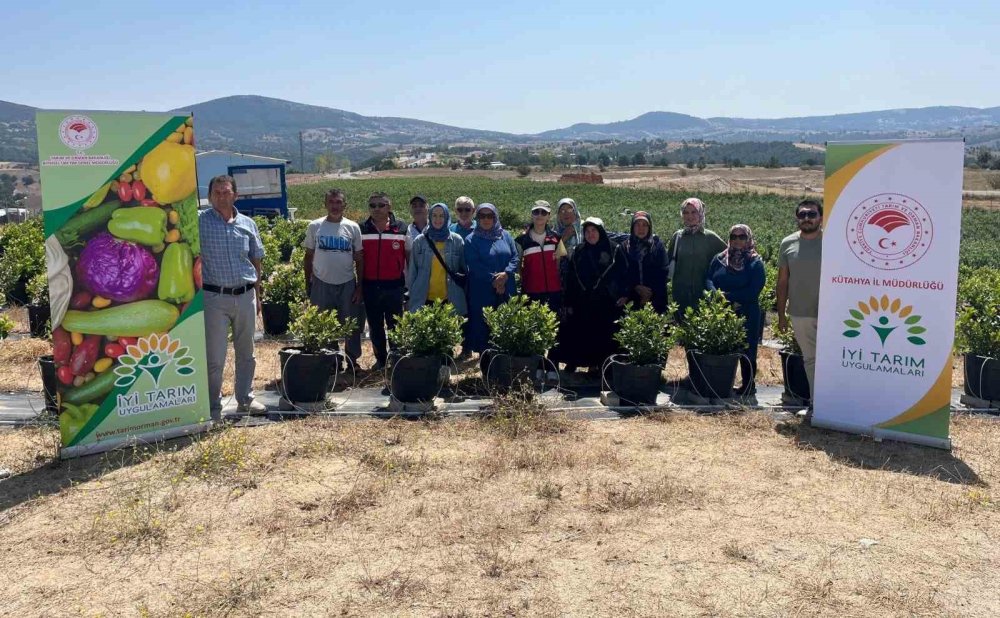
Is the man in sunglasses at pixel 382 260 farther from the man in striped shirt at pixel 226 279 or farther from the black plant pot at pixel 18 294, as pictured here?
the black plant pot at pixel 18 294

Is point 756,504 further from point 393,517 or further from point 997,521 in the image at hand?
point 393,517

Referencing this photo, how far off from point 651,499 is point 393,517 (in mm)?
1484

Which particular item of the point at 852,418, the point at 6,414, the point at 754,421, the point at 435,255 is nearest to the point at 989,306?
the point at 852,418

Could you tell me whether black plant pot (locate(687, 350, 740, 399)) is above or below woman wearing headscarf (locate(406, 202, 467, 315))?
below

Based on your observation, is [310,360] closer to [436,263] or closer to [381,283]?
[381,283]

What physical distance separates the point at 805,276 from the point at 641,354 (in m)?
1.40

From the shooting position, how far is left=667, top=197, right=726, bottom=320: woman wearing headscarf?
23.4 ft

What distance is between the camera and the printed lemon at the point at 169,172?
5.29 metres

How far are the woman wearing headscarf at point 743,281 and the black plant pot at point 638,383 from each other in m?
0.85

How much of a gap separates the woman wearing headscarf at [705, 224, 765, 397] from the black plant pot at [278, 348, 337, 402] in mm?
3400

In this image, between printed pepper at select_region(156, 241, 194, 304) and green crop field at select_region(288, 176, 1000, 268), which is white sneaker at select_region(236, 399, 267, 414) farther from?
green crop field at select_region(288, 176, 1000, 268)

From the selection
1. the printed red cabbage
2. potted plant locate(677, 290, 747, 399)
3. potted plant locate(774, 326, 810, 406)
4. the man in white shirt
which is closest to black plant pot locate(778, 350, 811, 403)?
potted plant locate(774, 326, 810, 406)

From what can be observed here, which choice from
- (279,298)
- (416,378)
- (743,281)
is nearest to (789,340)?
(743,281)

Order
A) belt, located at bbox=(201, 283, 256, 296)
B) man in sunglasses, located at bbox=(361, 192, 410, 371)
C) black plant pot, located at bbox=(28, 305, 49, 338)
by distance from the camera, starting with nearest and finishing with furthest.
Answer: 1. belt, located at bbox=(201, 283, 256, 296)
2. man in sunglasses, located at bbox=(361, 192, 410, 371)
3. black plant pot, located at bbox=(28, 305, 49, 338)
